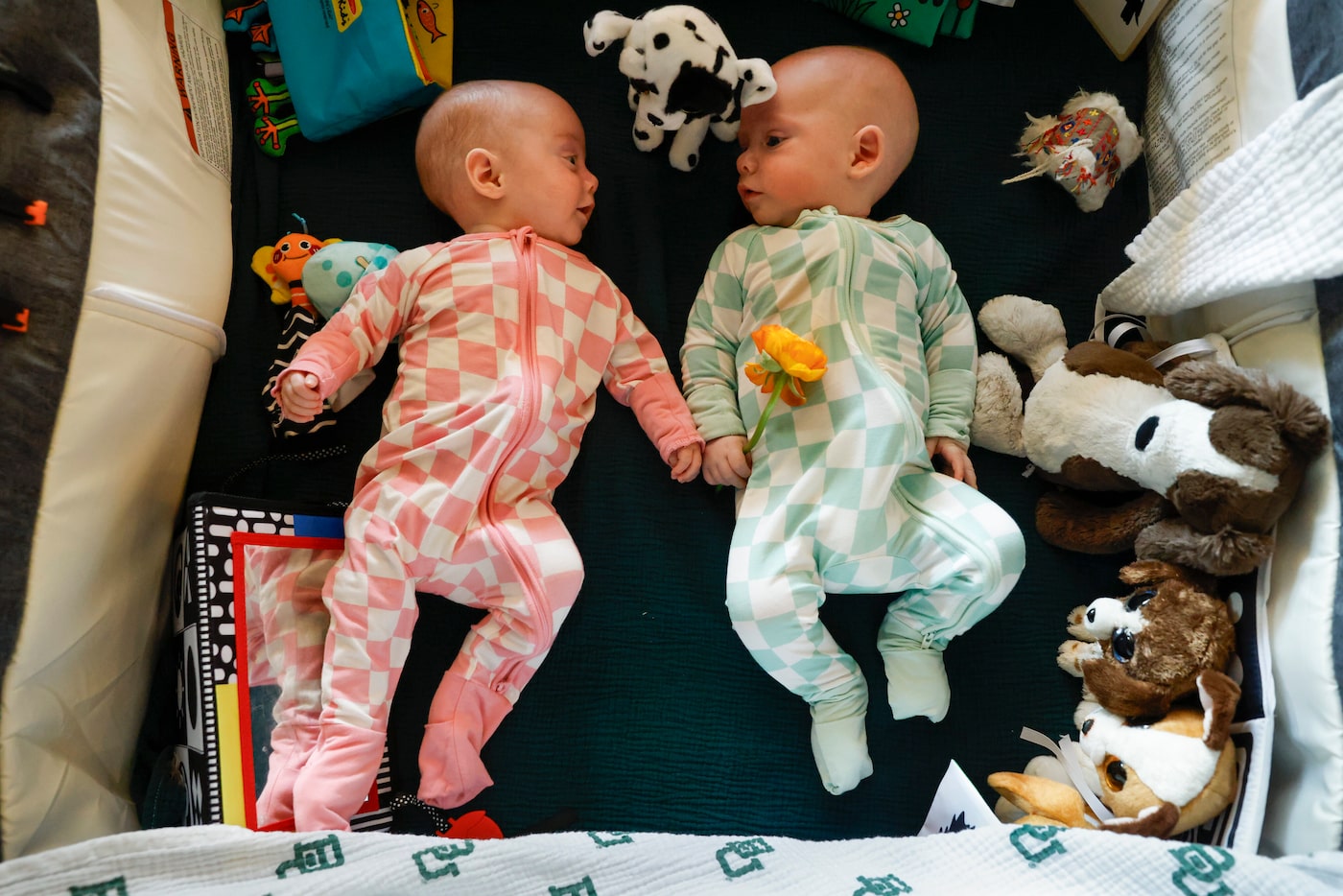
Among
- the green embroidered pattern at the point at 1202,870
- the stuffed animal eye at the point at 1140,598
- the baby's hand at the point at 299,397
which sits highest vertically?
the baby's hand at the point at 299,397

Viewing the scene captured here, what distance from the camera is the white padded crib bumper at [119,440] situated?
953 millimetres

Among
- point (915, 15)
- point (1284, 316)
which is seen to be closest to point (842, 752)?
point (1284, 316)

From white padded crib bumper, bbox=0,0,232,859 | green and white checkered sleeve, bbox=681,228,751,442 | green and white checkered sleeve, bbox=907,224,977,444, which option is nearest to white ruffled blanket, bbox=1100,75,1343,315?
green and white checkered sleeve, bbox=907,224,977,444

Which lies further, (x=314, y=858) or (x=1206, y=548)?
(x=1206, y=548)

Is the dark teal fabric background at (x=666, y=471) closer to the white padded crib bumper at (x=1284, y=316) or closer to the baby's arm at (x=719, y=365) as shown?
the baby's arm at (x=719, y=365)

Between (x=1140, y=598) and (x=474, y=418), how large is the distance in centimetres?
95

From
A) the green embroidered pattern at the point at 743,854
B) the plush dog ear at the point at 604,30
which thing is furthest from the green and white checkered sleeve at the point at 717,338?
the green embroidered pattern at the point at 743,854

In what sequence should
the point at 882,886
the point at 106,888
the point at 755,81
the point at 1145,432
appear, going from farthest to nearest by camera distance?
the point at 755,81
the point at 1145,432
the point at 882,886
the point at 106,888

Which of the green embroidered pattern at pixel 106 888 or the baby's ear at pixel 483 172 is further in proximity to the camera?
the baby's ear at pixel 483 172

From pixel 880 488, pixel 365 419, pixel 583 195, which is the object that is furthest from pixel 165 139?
pixel 880 488

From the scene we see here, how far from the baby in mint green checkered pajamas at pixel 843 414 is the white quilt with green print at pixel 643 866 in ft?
0.86

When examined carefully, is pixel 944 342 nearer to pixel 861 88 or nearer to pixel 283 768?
pixel 861 88

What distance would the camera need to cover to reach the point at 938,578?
1.24 m

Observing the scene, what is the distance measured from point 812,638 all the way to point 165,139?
1118 mm
